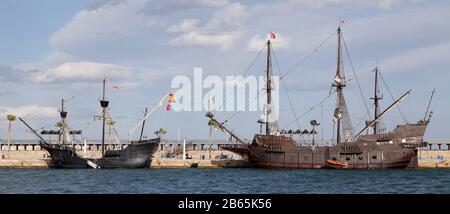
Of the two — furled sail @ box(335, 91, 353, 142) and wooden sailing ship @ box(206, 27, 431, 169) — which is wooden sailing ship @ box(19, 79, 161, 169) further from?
furled sail @ box(335, 91, 353, 142)

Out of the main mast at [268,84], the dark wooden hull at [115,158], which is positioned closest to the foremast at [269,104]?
the main mast at [268,84]

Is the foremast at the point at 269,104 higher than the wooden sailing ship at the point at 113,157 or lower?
higher

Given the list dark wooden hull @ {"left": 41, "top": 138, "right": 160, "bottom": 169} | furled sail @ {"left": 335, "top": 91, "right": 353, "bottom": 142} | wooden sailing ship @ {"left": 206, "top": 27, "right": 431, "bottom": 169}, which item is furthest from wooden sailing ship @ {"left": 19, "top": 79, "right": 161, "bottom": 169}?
furled sail @ {"left": 335, "top": 91, "right": 353, "bottom": 142}

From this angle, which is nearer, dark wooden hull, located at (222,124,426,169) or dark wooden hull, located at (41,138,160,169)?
dark wooden hull, located at (222,124,426,169)

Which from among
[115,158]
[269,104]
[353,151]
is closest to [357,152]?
[353,151]

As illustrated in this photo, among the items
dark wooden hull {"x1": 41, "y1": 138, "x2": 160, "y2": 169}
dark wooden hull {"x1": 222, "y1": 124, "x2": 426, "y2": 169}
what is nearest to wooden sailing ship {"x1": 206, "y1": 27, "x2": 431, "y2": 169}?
dark wooden hull {"x1": 222, "y1": 124, "x2": 426, "y2": 169}

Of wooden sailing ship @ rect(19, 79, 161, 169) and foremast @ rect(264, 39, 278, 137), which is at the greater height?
foremast @ rect(264, 39, 278, 137)

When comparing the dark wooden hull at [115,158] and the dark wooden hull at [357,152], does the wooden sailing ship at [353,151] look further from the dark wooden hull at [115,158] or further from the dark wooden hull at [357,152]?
the dark wooden hull at [115,158]

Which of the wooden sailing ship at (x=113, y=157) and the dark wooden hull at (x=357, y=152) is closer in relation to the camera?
the dark wooden hull at (x=357, y=152)

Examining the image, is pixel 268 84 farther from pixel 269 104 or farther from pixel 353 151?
pixel 353 151

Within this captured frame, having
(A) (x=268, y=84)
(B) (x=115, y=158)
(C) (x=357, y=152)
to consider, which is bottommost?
(B) (x=115, y=158)

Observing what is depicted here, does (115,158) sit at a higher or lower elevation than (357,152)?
lower
